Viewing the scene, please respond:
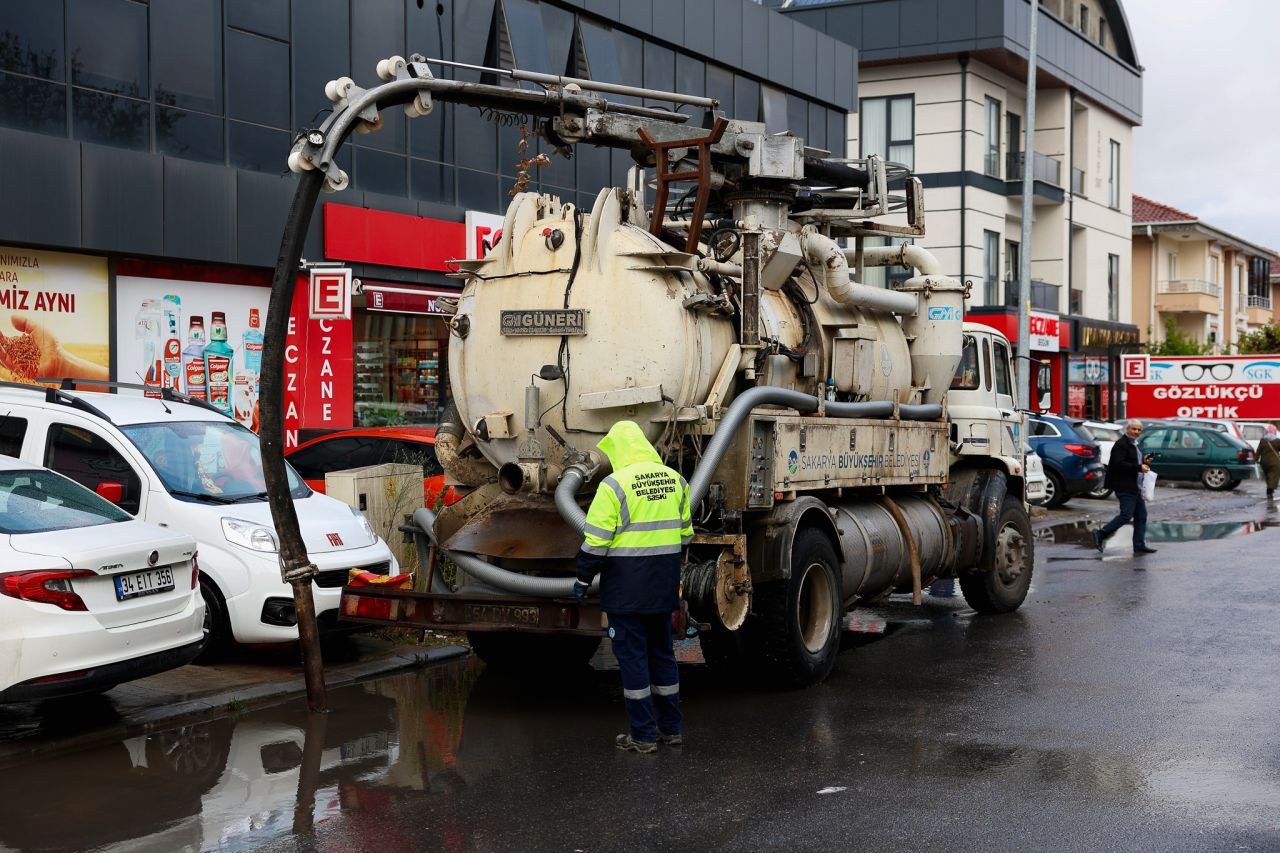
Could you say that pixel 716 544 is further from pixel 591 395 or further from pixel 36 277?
pixel 36 277

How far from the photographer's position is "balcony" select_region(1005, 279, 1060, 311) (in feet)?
126

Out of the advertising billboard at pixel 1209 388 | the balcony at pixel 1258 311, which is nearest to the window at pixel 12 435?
the advertising billboard at pixel 1209 388

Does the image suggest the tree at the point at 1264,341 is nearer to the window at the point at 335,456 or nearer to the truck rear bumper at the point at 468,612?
the window at the point at 335,456

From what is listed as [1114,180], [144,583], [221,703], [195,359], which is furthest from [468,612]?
[1114,180]

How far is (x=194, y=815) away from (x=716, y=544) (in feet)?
11.2

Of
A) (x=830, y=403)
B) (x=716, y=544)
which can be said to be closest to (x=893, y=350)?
(x=830, y=403)

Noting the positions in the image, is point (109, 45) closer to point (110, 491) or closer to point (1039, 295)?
point (110, 491)

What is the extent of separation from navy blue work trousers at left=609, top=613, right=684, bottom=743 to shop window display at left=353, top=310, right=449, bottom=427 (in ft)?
36.3

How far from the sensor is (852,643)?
1151 cm

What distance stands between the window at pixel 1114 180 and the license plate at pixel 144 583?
132 feet

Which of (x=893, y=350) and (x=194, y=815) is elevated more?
(x=893, y=350)

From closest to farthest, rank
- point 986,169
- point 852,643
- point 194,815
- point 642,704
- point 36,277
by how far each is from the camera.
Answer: point 194,815 → point 642,704 → point 852,643 → point 36,277 → point 986,169

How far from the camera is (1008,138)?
38531 millimetres

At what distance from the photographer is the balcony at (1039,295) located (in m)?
38.3
